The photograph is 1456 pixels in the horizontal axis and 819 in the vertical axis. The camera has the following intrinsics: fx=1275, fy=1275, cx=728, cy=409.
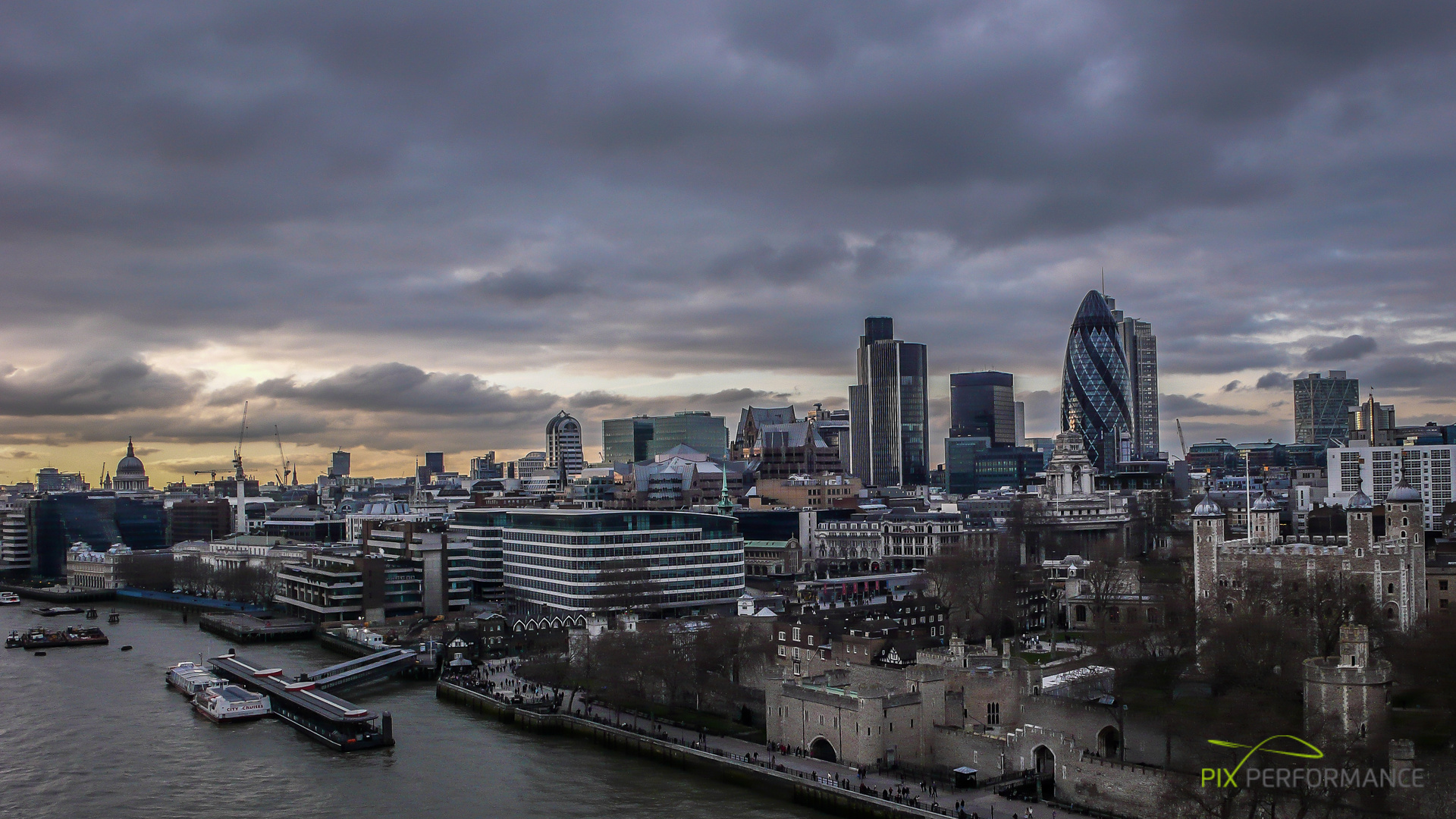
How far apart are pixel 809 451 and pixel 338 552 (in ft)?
301

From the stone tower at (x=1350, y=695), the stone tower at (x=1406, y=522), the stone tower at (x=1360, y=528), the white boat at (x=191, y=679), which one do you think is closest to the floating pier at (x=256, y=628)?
the white boat at (x=191, y=679)

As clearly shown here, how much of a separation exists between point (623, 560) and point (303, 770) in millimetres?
35216

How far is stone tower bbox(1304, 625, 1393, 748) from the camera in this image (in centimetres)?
3653

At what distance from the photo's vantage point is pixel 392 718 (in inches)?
2298

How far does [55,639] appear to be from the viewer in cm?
8438

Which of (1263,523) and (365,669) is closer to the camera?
(365,669)

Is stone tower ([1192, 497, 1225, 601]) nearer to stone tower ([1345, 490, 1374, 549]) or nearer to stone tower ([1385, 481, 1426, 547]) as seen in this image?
stone tower ([1345, 490, 1374, 549])

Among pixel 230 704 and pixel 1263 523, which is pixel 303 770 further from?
pixel 1263 523

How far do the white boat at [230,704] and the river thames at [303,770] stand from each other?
0.58 m

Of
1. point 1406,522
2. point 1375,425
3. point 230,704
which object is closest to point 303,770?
point 230,704

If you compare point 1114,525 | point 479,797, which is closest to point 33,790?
point 479,797

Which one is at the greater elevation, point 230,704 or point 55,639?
point 230,704

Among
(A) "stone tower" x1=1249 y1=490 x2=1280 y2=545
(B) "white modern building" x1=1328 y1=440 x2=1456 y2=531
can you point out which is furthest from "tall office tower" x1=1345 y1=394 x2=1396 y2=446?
(A) "stone tower" x1=1249 y1=490 x2=1280 y2=545

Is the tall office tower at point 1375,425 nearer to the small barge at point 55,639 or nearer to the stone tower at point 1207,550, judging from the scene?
the stone tower at point 1207,550
